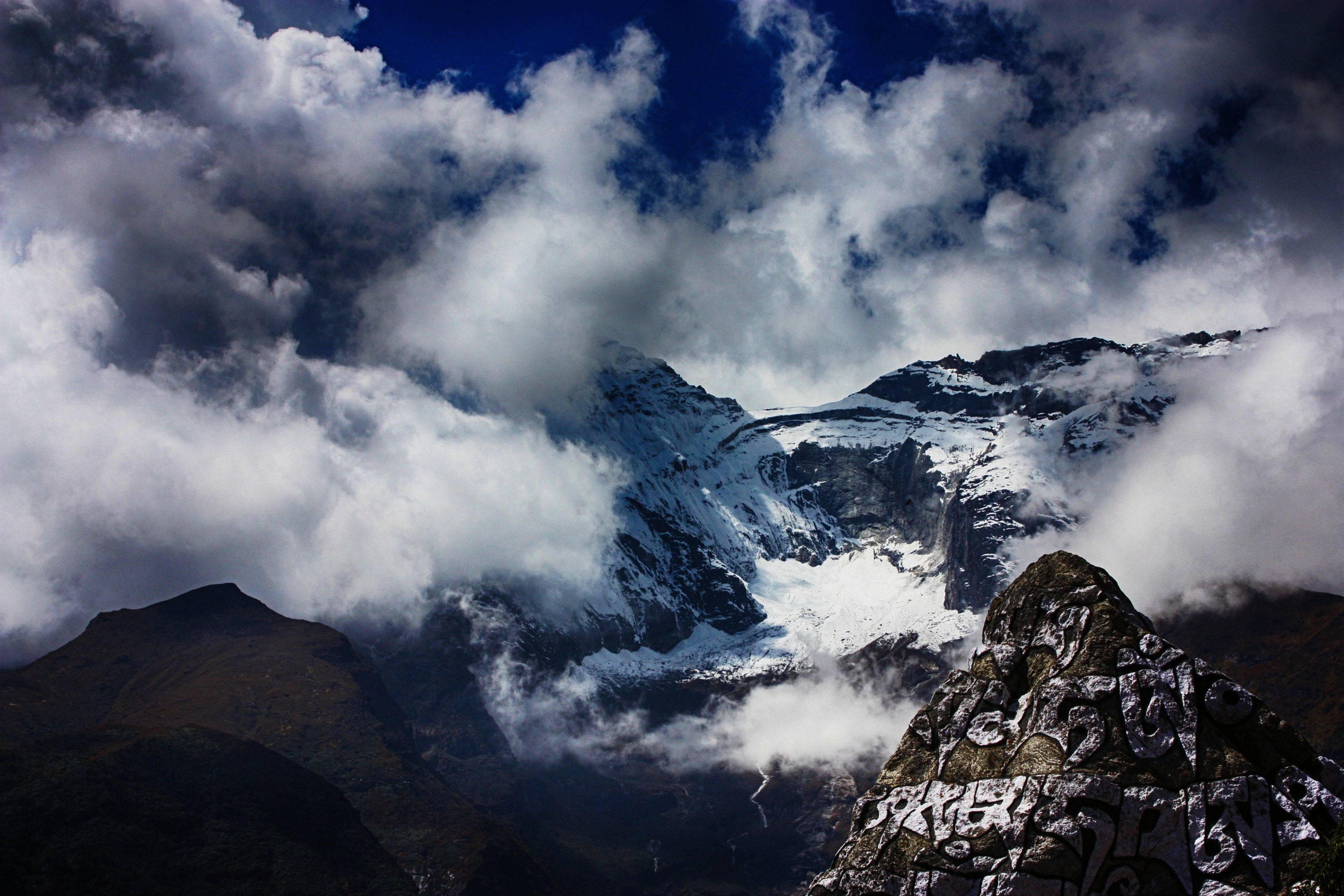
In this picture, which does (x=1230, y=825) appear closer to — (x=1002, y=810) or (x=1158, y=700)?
(x=1158, y=700)

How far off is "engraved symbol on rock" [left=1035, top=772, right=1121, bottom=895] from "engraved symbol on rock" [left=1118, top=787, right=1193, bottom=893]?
273mm

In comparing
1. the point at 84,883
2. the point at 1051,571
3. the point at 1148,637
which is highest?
the point at 1051,571

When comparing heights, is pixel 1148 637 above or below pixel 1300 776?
above

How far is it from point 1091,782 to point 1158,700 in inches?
115

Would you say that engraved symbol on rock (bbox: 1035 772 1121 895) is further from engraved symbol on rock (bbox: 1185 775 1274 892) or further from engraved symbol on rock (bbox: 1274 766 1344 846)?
engraved symbol on rock (bbox: 1274 766 1344 846)

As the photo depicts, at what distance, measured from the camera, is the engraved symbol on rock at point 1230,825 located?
77.8 feet

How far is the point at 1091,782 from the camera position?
84.4 feet

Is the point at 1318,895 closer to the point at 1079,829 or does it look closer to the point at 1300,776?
the point at 1300,776

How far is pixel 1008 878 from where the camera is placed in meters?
25.8

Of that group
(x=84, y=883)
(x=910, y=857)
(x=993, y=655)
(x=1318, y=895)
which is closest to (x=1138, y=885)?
(x=1318, y=895)

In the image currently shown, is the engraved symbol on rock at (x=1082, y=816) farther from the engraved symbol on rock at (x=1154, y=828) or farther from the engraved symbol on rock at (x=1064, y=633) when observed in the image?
the engraved symbol on rock at (x=1064, y=633)

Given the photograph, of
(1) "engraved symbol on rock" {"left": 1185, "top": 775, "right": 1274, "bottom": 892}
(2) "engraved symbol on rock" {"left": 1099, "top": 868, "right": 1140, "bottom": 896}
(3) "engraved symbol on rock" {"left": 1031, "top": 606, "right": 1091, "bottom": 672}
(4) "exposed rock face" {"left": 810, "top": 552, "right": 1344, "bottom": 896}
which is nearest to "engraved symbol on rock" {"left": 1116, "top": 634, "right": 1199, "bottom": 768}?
(4) "exposed rock face" {"left": 810, "top": 552, "right": 1344, "bottom": 896}

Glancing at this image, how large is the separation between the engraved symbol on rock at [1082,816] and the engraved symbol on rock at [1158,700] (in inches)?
57.8

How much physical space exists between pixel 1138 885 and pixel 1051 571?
992 centimetres
